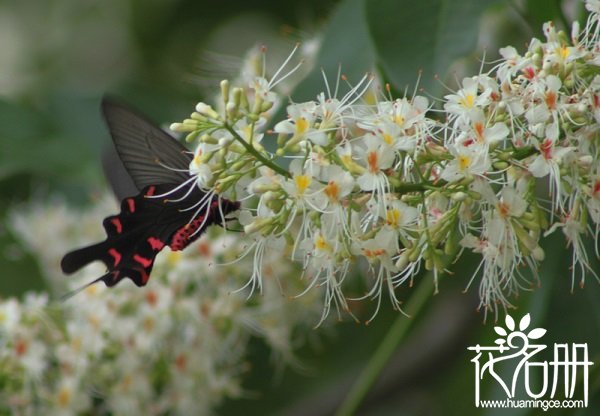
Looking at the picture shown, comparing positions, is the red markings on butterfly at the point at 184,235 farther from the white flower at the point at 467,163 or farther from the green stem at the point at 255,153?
the white flower at the point at 467,163

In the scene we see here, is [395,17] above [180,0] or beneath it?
beneath

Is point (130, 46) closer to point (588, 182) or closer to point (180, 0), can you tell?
point (180, 0)

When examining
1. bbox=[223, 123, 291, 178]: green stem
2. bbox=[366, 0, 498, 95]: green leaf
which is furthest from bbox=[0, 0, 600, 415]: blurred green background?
bbox=[223, 123, 291, 178]: green stem

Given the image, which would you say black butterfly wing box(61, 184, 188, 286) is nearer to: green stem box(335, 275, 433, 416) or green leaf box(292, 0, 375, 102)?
green leaf box(292, 0, 375, 102)

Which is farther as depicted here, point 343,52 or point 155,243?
point 343,52

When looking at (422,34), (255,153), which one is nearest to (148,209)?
(255,153)

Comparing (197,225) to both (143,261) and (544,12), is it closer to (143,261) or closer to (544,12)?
(143,261)

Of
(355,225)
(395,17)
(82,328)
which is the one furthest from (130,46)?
(355,225)
